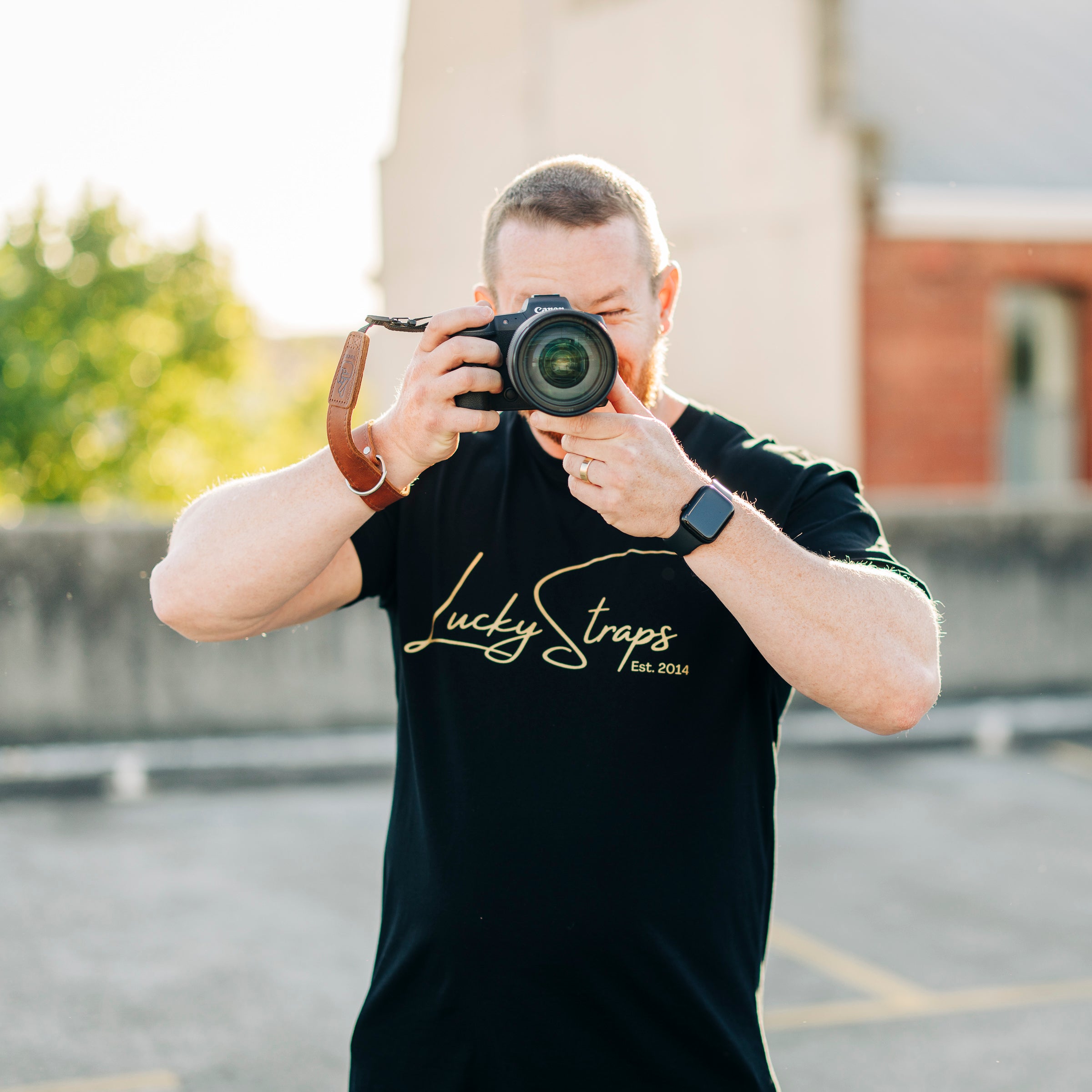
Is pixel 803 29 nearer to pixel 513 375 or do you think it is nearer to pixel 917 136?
pixel 917 136

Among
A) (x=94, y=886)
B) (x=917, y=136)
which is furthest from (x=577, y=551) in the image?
(x=917, y=136)

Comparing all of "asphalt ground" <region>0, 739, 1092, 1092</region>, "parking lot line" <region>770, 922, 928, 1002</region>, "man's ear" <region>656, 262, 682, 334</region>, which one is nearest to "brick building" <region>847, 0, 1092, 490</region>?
"asphalt ground" <region>0, 739, 1092, 1092</region>

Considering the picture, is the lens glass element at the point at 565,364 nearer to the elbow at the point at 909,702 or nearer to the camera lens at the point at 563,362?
the camera lens at the point at 563,362

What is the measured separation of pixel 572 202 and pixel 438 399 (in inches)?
13.7

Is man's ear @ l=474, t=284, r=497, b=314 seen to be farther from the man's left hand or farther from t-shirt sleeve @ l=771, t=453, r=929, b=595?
t-shirt sleeve @ l=771, t=453, r=929, b=595

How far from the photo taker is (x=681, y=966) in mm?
1684

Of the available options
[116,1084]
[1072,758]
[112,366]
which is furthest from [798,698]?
[112,366]

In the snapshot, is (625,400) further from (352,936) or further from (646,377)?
(352,936)

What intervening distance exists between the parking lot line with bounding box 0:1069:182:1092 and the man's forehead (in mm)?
2922

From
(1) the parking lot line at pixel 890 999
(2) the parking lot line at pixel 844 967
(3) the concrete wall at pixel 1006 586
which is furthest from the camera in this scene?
(3) the concrete wall at pixel 1006 586

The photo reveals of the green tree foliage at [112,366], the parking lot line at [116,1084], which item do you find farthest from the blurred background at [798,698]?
the green tree foliage at [112,366]

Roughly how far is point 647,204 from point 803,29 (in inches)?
559

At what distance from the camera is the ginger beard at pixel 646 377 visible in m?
1.79

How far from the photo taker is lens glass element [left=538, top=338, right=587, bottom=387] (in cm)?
160
